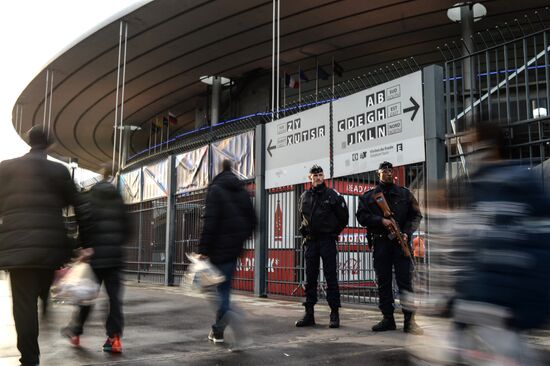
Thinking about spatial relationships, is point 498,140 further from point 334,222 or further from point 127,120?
point 127,120

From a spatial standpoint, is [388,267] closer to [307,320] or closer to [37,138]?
[307,320]

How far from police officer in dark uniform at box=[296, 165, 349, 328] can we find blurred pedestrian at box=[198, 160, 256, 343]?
1.55 metres

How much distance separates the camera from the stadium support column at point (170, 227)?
14297 millimetres

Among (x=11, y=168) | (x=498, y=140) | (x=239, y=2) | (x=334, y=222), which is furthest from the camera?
(x=239, y=2)

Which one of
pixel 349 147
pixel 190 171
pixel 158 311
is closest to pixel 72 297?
pixel 158 311

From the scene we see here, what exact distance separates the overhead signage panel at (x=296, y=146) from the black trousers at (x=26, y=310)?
5.82 meters

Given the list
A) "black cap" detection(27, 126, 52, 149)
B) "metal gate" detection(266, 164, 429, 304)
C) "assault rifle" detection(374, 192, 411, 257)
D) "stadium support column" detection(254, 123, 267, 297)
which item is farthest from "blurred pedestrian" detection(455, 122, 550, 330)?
"stadium support column" detection(254, 123, 267, 297)

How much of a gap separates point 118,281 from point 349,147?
4657 mm

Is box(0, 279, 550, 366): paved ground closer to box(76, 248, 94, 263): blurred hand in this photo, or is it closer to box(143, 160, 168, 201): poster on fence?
box(76, 248, 94, 263): blurred hand

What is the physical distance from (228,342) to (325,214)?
1.94 m

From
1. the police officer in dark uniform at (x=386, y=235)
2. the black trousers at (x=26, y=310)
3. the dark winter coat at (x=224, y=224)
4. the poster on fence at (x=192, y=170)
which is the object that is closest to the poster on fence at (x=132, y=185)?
the poster on fence at (x=192, y=170)

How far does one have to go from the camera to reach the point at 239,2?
55.2ft

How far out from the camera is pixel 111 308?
5.09 meters

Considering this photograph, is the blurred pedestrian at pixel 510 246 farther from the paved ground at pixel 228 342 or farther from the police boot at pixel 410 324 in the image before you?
the police boot at pixel 410 324
